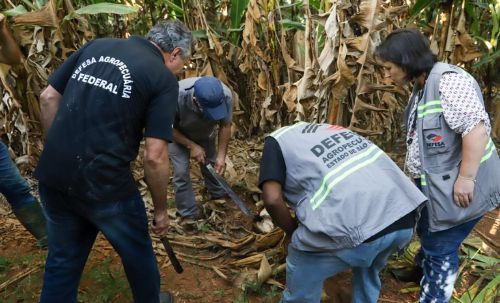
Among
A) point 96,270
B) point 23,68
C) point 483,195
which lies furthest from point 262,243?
point 23,68

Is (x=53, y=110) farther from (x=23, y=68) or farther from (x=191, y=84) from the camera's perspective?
(x=23, y=68)

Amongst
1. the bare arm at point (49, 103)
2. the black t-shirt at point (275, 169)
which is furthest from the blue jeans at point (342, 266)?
the bare arm at point (49, 103)

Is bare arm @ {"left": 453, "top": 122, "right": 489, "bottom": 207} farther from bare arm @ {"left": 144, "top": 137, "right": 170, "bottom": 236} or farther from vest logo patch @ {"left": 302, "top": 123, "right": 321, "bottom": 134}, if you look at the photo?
bare arm @ {"left": 144, "top": 137, "right": 170, "bottom": 236}

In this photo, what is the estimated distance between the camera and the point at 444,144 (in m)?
1.95

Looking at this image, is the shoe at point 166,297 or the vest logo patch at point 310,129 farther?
the shoe at point 166,297

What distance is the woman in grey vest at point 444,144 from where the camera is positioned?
6.10 ft

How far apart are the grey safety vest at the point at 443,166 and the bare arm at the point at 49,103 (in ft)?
5.49

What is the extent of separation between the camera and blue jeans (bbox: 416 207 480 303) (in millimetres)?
2100

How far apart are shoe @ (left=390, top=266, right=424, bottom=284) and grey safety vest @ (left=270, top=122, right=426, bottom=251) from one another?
4.20ft

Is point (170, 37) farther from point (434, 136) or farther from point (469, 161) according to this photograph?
point (469, 161)

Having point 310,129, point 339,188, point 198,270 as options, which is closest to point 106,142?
point 310,129

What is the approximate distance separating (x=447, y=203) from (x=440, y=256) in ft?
1.04

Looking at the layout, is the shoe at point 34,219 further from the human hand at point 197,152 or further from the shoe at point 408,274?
the shoe at point 408,274

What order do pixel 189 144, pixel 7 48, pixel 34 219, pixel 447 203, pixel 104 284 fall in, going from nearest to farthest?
pixel 447 203, pixel 7 48, pixel 104 284, pixel 34 219, pixel 189 144
